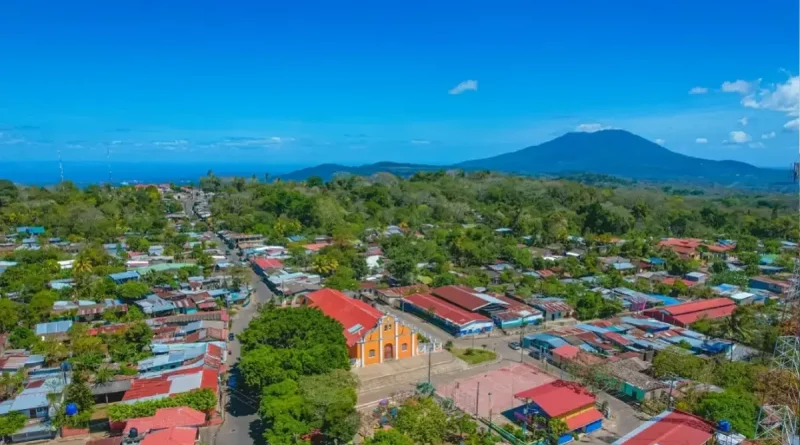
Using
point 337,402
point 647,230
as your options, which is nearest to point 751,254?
point 647,230

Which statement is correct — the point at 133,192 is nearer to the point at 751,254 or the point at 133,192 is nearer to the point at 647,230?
the point at 647,230

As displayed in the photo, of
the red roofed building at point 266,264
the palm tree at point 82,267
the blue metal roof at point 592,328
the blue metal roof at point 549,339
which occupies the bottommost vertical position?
the blue metal roof at point 592,328

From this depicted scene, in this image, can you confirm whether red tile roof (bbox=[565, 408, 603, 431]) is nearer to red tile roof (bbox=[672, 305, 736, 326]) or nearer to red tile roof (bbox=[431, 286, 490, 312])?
red tile roof (bbox=[431, 286, 490, 312])

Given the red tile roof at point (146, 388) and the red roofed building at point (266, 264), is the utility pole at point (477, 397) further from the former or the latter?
the red roofed building at point (266, 264)

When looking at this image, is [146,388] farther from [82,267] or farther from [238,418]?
[82,267]

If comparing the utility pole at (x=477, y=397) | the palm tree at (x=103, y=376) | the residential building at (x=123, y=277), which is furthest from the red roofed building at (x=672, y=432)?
the residential building at (x=123, y=277)

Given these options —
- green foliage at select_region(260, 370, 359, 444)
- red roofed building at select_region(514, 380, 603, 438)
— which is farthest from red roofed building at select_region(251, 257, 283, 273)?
red roofed building at select_region(514, 380, 603, 438)
